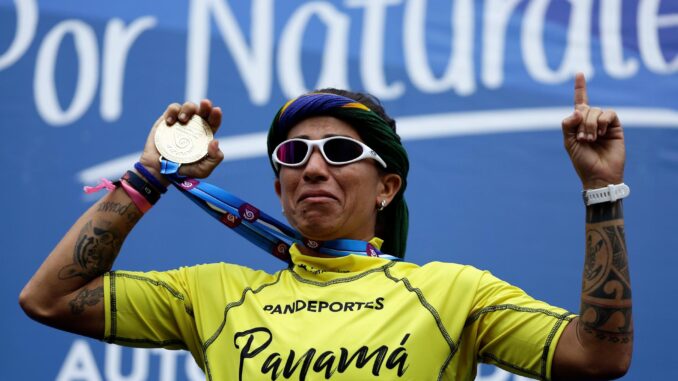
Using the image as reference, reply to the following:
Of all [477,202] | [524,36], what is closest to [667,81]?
[524,36]

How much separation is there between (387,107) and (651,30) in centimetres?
106

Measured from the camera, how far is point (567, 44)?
385cm

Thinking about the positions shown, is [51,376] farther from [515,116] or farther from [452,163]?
[515,116]

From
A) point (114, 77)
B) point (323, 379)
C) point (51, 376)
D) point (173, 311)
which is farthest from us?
point (114, 77)

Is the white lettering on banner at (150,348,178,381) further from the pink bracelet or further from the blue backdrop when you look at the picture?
the pink bracelet

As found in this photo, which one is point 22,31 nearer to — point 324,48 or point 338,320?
point 324,48

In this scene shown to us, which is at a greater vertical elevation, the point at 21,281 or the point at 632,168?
the point at 632,168

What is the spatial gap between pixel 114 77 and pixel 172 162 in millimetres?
1657

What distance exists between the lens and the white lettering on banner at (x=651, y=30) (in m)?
3.79

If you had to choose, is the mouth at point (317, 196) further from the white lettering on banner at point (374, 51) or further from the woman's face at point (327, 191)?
the white lettering on banner at point (374, 51)

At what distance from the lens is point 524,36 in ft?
12.7

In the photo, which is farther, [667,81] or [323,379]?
A: [667,81]

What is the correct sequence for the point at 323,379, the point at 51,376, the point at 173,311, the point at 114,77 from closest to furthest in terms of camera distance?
the point at 323,379 → the point at 173,311 → the point at 51,376 → the point at 114,77

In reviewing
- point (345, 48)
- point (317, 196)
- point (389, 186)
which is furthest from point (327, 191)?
point (345, 48)
